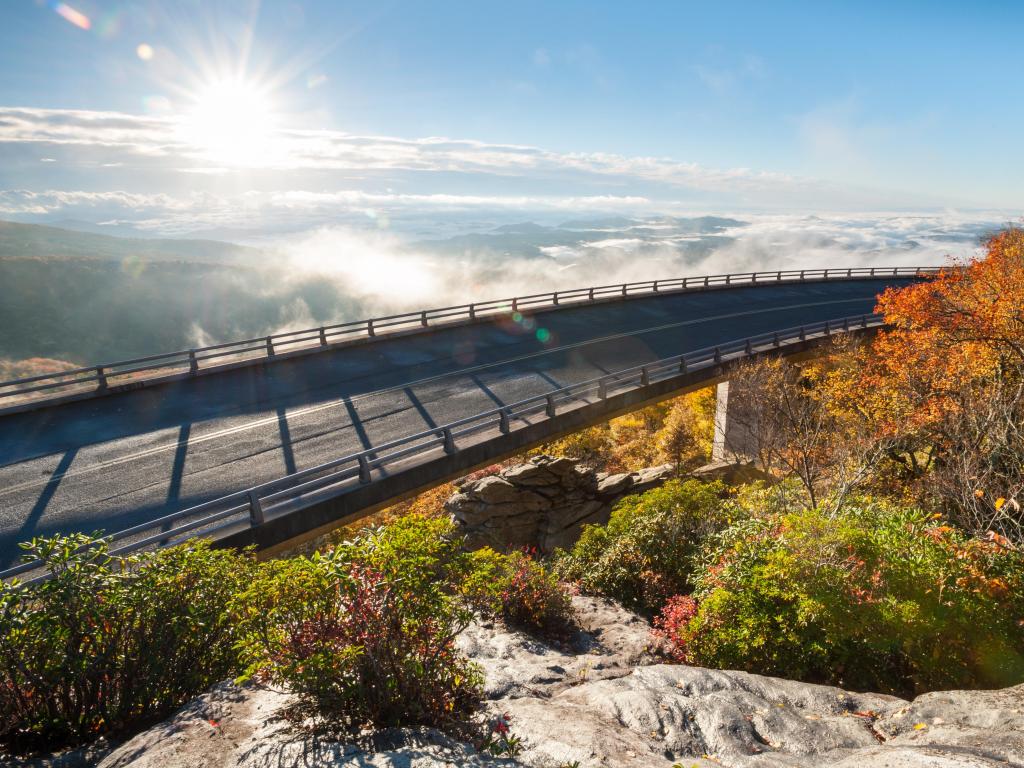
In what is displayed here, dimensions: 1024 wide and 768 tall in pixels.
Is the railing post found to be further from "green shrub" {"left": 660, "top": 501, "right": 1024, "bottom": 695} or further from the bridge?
"green shrub" {"left": 660, "top": 501, "right": 1024, "bottom": 695}

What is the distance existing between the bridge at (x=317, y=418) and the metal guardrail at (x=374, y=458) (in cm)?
7

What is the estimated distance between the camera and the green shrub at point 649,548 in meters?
17.3

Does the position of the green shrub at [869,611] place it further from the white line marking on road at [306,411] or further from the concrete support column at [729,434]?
the concrete support column at [729,434]

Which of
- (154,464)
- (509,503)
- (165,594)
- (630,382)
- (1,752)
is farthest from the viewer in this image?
(509,503)

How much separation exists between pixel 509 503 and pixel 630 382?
8094 mm

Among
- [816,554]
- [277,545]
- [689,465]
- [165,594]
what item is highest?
[165,594]

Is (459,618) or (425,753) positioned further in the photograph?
(459,618)

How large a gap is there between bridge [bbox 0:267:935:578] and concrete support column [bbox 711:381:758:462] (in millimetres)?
3281

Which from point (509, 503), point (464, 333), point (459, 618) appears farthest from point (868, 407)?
point (459, 618)

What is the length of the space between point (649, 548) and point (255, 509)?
1116cm

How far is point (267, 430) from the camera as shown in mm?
20656

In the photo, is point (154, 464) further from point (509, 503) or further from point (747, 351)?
point (747, 351)

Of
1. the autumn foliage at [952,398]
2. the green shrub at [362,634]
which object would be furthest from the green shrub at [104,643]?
the autumn foliage at [952,398]

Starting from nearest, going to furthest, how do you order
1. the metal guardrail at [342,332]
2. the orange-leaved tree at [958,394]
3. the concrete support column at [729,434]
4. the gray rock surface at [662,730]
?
the gray rock surface at [662,730], the orange-leaved tree at [958,394], the metal guardrail at [342,332], the concrete support column at [729,434]
